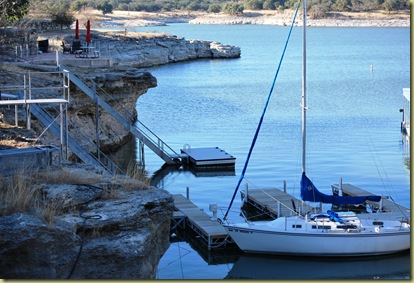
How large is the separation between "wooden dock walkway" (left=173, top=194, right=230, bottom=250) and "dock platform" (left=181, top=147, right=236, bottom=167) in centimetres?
767

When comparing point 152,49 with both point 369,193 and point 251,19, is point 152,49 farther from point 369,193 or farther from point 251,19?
point 251,19

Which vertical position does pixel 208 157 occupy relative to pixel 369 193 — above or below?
below

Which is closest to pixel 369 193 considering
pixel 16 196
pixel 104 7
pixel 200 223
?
pixel 200 223

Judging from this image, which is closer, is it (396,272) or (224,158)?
(396,272)

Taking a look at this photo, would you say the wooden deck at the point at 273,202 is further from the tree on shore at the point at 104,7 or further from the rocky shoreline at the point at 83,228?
the tree on shore at the point at 104,7

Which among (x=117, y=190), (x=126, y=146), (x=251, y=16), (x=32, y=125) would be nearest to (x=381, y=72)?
(x=126, y=146)

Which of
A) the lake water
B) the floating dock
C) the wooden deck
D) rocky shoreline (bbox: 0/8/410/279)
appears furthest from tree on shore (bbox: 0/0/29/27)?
rocky shoreline (bbox: 0/8/410/279)

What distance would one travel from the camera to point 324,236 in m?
23.1

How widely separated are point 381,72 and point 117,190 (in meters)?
62.6

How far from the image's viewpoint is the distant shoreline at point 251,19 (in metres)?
146

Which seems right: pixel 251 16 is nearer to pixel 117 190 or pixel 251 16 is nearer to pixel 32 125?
pixel 32 125

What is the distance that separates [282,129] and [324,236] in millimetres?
22350

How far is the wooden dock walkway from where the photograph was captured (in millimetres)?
24625

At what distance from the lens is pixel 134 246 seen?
13.9 m
